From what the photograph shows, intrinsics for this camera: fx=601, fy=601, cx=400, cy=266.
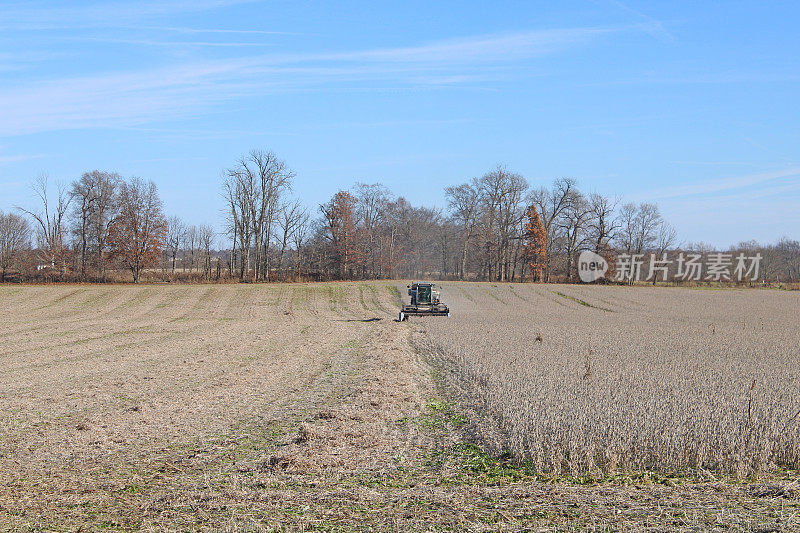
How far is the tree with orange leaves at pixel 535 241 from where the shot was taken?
241ft

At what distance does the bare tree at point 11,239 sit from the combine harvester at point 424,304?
43.8 meters

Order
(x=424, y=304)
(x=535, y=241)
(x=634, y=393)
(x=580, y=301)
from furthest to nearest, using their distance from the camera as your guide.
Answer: (x=535, y=241), (x=580, y=301), (x=424, y=304), (x=634, y=393)

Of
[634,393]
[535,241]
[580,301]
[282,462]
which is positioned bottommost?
[282,462]

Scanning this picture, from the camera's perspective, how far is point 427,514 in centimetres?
621

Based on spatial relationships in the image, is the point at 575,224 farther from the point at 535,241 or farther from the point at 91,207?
the point at 91,207

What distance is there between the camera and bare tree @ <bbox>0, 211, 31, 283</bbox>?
59.5 metres

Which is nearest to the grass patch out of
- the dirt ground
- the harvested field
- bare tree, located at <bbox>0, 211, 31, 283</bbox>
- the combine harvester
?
the combine harvester

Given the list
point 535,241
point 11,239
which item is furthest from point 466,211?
point 11,239

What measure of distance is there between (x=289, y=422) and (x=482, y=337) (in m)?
13.2

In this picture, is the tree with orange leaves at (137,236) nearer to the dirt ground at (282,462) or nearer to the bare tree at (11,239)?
the bare tree at (11,239)

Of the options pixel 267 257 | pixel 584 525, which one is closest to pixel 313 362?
pixel 584 525

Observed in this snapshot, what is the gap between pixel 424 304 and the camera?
3506 cm

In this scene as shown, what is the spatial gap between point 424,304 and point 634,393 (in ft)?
77.1

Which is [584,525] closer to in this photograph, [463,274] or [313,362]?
[313,362]
